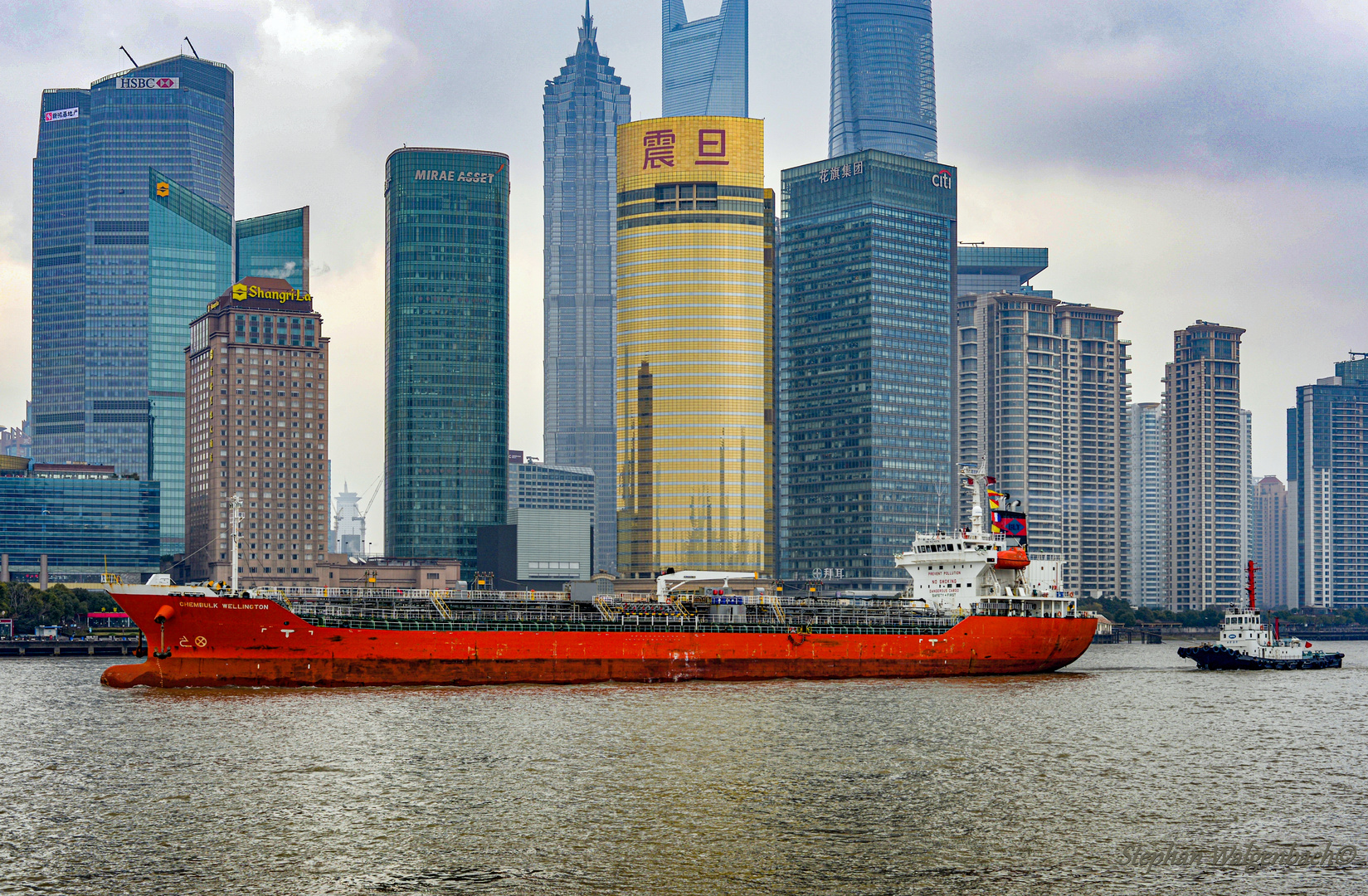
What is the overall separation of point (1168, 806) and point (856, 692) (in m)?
32.5

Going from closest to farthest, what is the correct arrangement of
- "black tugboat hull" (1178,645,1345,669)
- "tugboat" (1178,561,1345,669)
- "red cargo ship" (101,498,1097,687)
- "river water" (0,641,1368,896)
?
"river water" (0,641,1368,896), "red cargo ship" (101,498,1097,687), "black tugboat hull" (1178,645,1345,669), "tugboat" (1178,561,1345,669)

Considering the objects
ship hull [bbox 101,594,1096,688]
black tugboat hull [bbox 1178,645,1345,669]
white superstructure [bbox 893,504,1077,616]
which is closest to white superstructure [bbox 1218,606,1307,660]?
black tugboat hull [bbox 1178,645,1345,669]

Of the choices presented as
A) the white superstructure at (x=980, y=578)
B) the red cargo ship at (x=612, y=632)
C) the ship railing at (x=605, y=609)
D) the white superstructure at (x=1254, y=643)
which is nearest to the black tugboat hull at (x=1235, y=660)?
the white superstructure at (x=1254, y=643)

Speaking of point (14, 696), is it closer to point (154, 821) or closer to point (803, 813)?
point (154, 821)

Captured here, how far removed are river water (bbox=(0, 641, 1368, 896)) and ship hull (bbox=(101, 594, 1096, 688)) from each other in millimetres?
2514

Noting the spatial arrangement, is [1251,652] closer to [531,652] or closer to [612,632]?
[612,632]

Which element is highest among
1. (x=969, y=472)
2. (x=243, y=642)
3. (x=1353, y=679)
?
(x=969, y=472)

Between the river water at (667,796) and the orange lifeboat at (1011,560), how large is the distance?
18.3m

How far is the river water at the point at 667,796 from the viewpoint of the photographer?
119 ft

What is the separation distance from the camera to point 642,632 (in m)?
81.9

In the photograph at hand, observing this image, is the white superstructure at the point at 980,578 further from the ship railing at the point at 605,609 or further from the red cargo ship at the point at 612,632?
the ship railing at the point at 605,609

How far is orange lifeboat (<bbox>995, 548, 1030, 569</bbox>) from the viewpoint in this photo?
9106cm

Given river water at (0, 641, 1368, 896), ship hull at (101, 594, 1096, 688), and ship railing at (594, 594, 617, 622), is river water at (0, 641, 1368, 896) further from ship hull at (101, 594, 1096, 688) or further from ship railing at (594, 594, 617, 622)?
ship railing at (594, 594, 617, 622)

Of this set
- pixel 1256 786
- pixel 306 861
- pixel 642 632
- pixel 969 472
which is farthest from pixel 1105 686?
pixel 306 861
